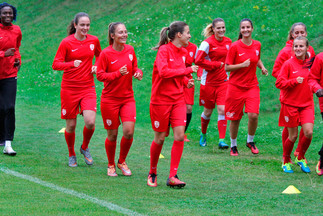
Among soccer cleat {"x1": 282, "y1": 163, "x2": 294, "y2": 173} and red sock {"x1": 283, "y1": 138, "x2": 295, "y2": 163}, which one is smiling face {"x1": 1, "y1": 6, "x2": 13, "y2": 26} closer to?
red sock {"x1": 283, "y1": 138, "x2": 295, "y2": 163}

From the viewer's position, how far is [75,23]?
9141 millimetres

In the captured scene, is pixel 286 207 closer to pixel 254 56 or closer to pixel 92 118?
pixel 92 118

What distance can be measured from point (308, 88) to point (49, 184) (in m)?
4.08

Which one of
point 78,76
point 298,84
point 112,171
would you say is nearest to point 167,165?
point 112,171

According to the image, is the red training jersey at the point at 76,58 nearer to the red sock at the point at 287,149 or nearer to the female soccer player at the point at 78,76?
the female soccer player at the point at 78,76

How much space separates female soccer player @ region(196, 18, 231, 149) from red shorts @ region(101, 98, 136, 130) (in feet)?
9.54

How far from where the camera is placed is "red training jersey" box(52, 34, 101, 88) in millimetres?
9008

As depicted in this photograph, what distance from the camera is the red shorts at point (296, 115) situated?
8664 mm

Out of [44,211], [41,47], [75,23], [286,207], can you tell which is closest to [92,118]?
[75,23]

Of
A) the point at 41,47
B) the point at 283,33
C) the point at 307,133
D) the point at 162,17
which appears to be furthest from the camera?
the point at 41,47

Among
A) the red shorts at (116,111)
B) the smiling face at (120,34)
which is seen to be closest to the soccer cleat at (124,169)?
the red shorts at (116,111)

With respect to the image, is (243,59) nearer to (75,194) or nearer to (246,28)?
A: (246,28)

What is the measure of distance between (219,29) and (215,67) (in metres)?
0.73

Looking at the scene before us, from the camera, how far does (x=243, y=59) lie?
1044cm
